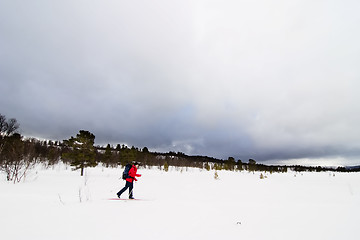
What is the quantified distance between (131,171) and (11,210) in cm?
Answer: 443

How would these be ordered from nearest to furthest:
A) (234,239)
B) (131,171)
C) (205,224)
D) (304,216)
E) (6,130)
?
(234,239) < (205,224) < (304,216) < (131,171) < (6,130)

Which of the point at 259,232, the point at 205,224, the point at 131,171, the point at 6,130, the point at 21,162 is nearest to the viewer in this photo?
the point at 259,232

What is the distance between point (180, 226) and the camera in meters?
3.86

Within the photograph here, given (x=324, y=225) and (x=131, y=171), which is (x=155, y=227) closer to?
(x=324, y=225)

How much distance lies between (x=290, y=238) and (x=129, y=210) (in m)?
3.75

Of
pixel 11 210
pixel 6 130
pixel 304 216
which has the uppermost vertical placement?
pixel 6 130

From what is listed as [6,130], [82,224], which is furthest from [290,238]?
[6,130]

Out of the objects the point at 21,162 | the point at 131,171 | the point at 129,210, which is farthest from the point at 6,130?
the point at 129,210

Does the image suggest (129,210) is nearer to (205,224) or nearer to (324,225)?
(205,224)

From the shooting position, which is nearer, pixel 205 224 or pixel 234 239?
pixel 234 239

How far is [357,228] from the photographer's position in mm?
3885

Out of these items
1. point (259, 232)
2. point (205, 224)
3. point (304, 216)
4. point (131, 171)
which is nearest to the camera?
point (259, 232)

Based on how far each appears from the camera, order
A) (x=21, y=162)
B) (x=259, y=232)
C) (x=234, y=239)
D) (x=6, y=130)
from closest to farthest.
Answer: (x=234, y=239) < (x=259, y=232) < (x=21, y=162) < (x=6, y=130)

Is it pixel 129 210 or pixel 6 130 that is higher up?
pixel 6 130
